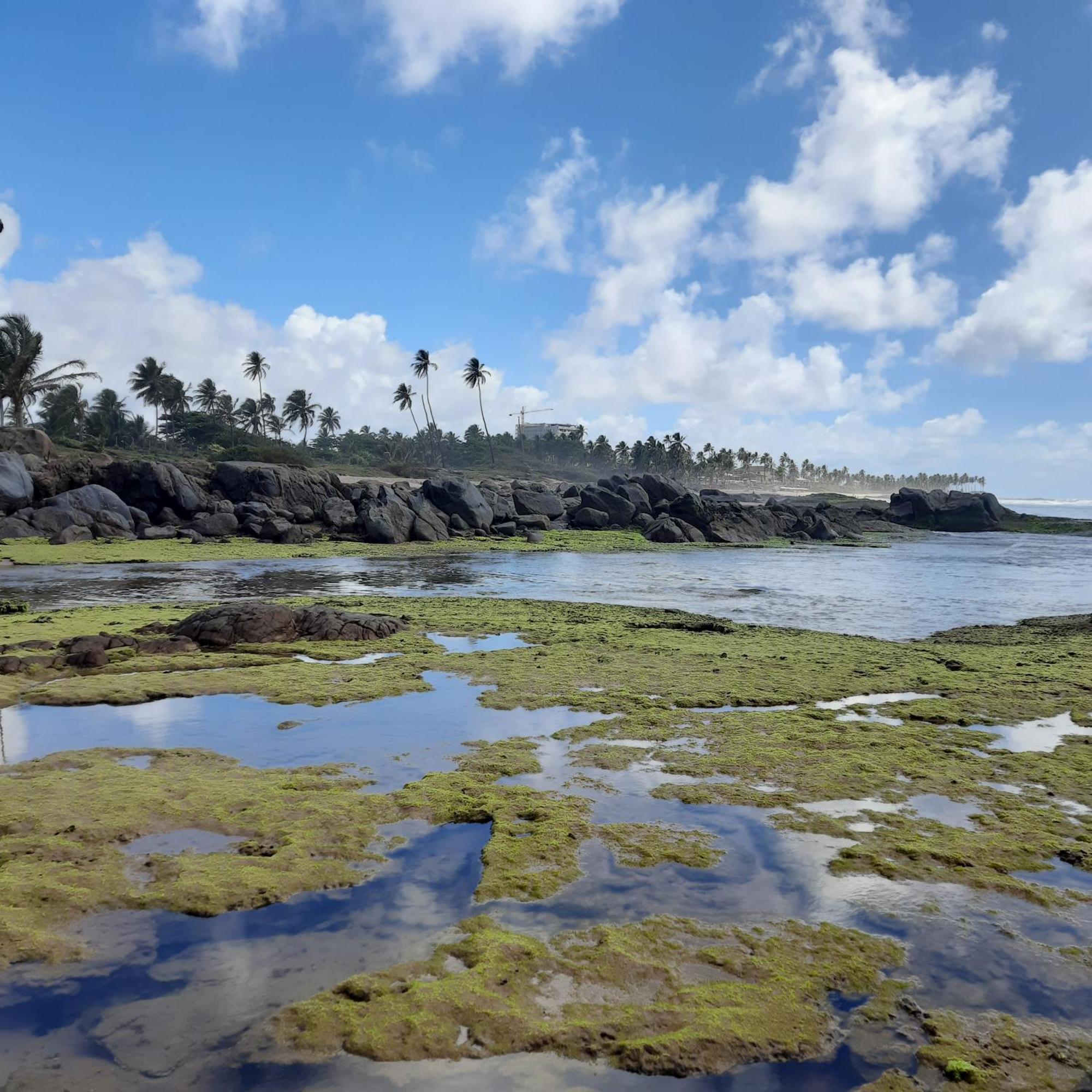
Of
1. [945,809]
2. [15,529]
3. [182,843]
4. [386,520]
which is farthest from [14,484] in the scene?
[945,809]

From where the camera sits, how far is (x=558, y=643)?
16.6 metres

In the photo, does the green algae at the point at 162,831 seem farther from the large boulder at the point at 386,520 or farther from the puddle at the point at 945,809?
the large boulder at the point at 386,520

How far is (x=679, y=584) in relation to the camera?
31312 millimetres

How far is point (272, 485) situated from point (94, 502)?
36.2 feet

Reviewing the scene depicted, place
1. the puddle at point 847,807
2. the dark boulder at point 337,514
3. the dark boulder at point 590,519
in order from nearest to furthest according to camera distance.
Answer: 1. the puddle at point 847,807
2. the dark boulder at point 337,514
3. the dark boulder at point 590,519

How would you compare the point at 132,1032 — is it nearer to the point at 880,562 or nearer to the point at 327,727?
the point at 327,727

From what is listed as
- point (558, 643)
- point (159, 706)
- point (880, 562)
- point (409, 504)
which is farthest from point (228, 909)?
point (409, 504)

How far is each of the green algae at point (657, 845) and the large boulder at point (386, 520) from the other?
41.9m

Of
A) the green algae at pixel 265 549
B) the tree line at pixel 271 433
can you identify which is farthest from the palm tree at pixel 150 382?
the green algae at pixel 265 549

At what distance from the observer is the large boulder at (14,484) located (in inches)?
1678

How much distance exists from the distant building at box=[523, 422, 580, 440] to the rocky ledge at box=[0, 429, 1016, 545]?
116m

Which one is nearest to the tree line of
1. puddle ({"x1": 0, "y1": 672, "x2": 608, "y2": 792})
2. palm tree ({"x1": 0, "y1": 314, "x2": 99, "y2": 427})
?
palm tree ({"x1": 0, "y1": 314, "x2": 99, "y2": 427})

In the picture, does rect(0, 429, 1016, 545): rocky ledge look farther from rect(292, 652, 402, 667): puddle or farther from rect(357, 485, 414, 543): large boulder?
rect(292, 652, 402, 667): puddle

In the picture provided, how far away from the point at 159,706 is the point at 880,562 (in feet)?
135
